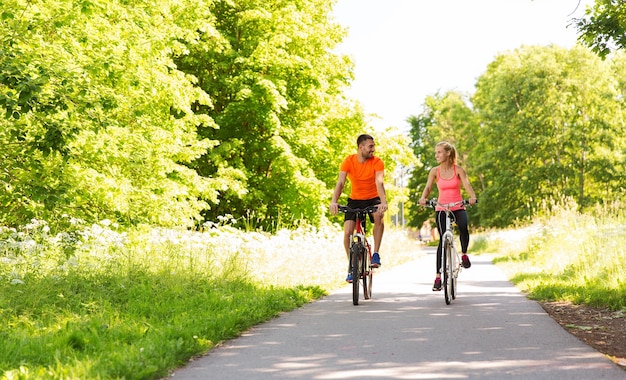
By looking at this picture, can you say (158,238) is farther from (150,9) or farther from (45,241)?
(150,9)

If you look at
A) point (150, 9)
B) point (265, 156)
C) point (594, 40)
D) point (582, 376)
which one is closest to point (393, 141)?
point (265, 156)

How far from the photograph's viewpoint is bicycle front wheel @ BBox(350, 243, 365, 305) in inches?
381

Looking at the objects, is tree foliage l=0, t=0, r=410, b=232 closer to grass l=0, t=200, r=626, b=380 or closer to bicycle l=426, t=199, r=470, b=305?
grass l=0, t=200, r=626, b=380

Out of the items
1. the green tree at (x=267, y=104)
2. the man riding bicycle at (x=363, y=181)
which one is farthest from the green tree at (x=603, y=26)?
the green tree at (x=267, y=104)

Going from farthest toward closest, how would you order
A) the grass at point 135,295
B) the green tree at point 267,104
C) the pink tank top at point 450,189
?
the green tree at point 267,104
the pink tank top at point 450,189
the grass at point 135,295

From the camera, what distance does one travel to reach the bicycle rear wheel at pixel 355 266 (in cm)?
968

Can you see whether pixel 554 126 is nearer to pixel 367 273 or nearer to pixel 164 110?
pixel 164 110

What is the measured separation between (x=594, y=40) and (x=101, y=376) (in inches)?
384

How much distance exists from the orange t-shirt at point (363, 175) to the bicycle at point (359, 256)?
27 cm

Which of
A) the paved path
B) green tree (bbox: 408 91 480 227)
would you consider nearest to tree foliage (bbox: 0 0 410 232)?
the paved path

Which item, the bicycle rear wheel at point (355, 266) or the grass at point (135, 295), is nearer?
the grass at point (135, 295)

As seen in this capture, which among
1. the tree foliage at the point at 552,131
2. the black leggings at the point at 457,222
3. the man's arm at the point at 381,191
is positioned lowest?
→ the black leggings at the point at 457,222

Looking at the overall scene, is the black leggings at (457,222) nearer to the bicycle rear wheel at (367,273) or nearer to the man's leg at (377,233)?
the man's leg at (377,233)

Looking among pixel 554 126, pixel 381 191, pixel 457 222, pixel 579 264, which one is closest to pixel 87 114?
pixel 381 191
